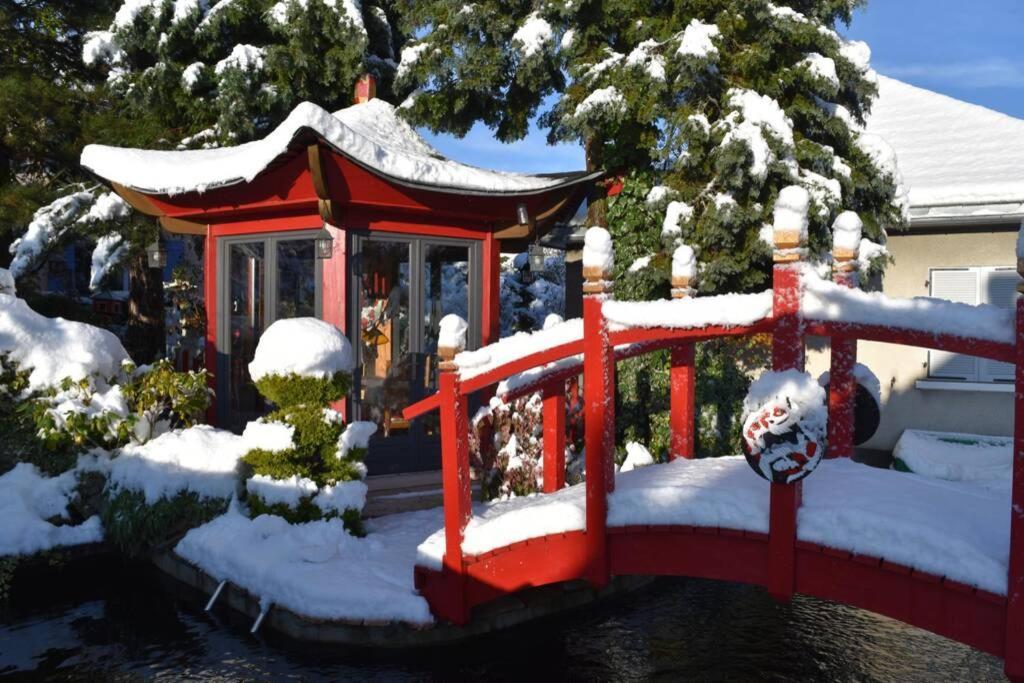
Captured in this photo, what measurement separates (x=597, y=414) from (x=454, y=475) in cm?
103

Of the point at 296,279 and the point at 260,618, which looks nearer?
the point at 260,618

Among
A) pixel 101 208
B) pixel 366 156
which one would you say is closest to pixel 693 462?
pixel 366 156

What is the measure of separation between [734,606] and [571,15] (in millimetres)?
6968

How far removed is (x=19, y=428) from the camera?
757cm

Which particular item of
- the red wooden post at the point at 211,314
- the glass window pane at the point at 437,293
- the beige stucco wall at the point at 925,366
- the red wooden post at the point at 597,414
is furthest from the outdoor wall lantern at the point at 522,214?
the beige stucco wall at the point at 925,366

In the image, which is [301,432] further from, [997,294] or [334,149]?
[997,294]

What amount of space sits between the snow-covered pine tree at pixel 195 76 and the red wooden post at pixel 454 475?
873cm

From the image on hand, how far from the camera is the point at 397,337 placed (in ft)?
29.6

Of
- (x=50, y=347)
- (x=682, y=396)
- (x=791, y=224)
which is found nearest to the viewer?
(x=791, y=224)

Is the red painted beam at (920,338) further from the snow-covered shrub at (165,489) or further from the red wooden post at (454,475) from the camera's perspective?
the snow-covered shrub at (165,489)

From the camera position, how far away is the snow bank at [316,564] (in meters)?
5.61

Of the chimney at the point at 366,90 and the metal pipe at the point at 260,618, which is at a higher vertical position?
the chimney at the point at 366,90

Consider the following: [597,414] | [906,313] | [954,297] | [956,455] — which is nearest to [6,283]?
[597,414]

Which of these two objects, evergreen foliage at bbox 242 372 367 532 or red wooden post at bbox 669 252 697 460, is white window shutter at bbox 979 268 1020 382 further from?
evergreen foliage at bbox 242 372 367 532
